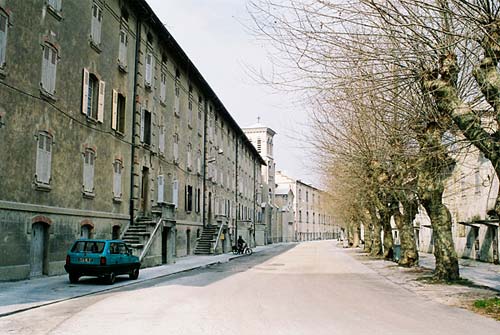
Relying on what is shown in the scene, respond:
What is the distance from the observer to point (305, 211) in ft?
395

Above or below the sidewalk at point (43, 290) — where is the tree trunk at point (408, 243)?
above

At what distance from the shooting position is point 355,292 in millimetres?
17094

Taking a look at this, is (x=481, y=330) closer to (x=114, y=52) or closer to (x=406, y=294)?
(x=406, y=294)

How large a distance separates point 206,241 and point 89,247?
24684mm

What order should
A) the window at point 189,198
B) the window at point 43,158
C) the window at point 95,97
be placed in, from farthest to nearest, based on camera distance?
1. the window at point 189,198
2. the window at point 95,97
3. the window at point 43,158

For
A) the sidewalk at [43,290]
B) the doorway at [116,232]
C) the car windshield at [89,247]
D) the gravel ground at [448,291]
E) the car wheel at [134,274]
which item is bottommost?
the gravel ground at [448,291]

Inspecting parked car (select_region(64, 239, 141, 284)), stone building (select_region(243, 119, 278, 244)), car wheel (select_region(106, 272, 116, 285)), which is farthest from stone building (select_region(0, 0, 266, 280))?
stone building (select_region(243, 119, 278, 244))

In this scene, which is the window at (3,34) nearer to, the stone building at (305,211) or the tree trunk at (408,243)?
the tree trunk at (408,243)

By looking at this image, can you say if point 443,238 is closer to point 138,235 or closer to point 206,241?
point 138,235

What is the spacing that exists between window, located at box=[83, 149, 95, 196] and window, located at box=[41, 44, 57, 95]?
376 centimetres

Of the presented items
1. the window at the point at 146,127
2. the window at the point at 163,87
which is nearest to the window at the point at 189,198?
the window at the point at 163,87

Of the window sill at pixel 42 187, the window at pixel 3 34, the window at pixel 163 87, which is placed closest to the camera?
the window at pixel 3 34

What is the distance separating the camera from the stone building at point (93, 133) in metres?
17.9

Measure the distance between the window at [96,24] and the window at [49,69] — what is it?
11.7 ft
